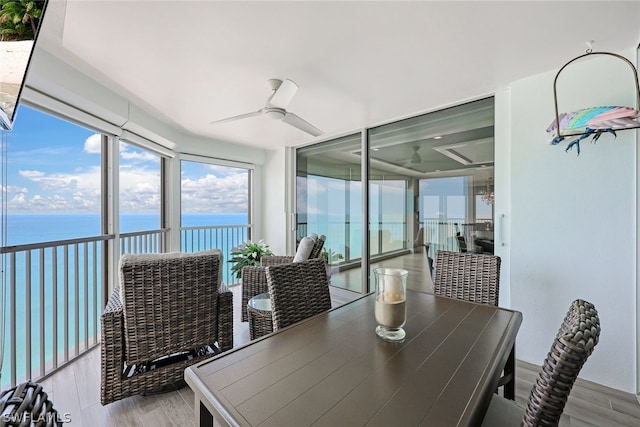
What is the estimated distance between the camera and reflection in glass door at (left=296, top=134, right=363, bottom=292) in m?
3.88

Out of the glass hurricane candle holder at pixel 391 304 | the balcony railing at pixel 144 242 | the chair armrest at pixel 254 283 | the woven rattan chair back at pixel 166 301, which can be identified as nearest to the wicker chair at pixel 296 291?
the glass hurricane candle holder at pixel 391 304

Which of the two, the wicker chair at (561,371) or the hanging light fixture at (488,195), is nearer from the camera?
the wicker chair at (561,371)

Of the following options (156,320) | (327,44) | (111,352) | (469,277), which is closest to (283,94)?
(327,44)

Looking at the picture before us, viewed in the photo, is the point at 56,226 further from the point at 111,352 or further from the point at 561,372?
the point at 561,372

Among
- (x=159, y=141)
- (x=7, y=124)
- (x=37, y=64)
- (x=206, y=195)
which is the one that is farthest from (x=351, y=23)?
(x=206, y=195)

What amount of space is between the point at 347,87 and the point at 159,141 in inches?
105

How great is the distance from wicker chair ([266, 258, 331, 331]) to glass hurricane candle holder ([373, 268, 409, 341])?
0.51 metres

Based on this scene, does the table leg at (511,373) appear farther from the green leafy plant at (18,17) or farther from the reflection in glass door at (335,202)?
the green leafy plant at (18,17)

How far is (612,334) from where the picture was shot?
194 cm

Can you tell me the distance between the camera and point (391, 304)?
1.16m

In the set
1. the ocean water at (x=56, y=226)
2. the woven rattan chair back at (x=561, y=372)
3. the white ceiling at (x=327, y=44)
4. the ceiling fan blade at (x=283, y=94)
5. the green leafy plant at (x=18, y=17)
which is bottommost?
the woven rattan chair back at (x=561, y=372)

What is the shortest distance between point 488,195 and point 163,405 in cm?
320

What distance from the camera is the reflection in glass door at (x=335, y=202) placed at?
3.88 metres

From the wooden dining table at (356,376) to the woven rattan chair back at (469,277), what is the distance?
1.58 feet
